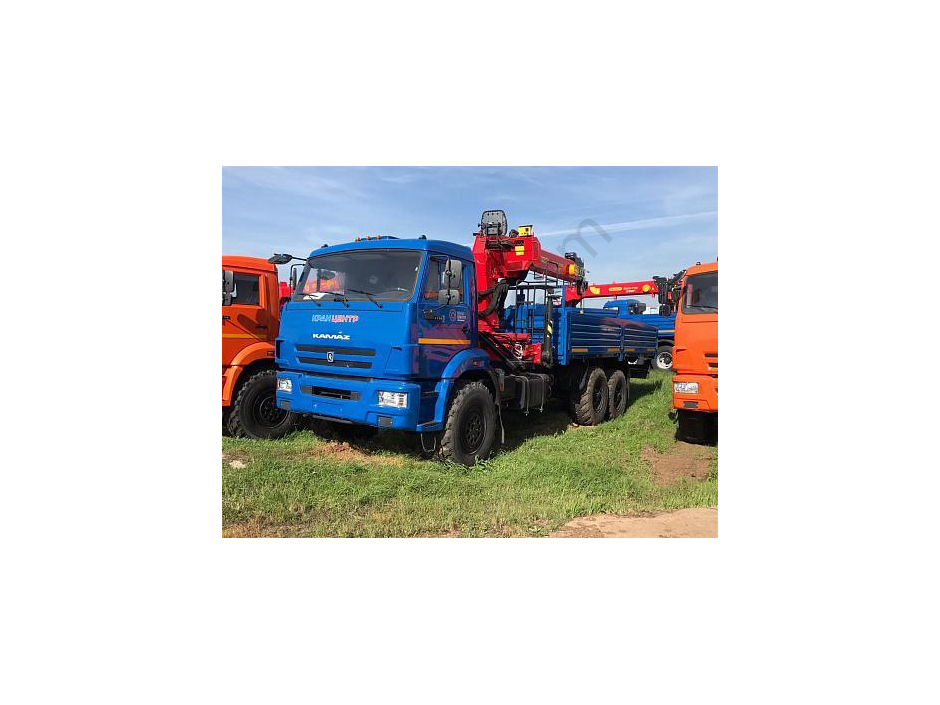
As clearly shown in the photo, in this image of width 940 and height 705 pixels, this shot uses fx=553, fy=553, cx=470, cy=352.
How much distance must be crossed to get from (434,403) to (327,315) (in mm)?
1435

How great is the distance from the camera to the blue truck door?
554cm

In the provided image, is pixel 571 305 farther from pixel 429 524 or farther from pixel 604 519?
pixel 429 524

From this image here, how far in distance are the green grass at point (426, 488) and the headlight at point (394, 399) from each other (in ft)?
2.37

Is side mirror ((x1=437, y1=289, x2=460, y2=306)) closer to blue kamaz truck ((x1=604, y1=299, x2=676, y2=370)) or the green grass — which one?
the green grass

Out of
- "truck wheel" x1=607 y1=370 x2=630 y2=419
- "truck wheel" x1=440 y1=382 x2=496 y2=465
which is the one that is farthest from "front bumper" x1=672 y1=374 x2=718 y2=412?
"truck wheel" x1=607 y1=370 x2=630 y2=419

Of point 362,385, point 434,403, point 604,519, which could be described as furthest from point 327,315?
point 604,519

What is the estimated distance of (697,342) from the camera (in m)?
6.64

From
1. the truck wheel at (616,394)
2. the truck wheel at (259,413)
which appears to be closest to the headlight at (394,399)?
the truck wheel at (259,413)

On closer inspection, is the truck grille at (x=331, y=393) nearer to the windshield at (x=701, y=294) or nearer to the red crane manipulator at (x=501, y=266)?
the red crane manipulator at (x=501, y=266)

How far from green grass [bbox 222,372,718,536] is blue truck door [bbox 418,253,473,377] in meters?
1.14

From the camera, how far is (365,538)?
14.0 ft

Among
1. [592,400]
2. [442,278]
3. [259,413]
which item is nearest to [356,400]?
[442,278]

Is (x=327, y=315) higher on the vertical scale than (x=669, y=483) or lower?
higher

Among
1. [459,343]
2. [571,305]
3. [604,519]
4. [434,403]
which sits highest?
[571,305]
